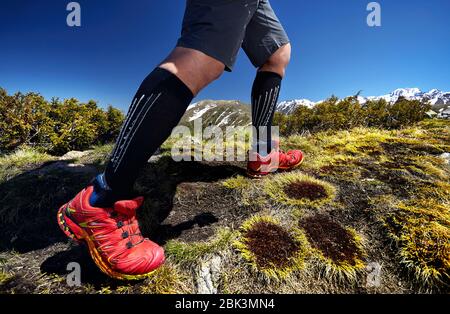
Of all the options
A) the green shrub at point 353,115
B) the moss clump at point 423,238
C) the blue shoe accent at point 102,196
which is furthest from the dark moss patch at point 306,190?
the green shrub at point 353,115

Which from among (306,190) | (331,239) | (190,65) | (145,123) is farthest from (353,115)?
(145,123)

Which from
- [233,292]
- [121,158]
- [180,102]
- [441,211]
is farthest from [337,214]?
[121,158]

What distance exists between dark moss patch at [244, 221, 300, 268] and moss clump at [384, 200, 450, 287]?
2.79 feet

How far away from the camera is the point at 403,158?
3.86 meters

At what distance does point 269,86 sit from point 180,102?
182 cm

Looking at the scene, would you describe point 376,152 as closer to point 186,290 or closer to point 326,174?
point 326,174

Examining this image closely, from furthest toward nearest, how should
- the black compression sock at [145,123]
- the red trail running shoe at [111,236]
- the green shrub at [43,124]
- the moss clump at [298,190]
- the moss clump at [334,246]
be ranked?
the green shrub at [43,124]
the moss clump at [298,190]
the moss clump at [334,246]
the red trail running shoe at [111,236]
the black compression sock at [145,123]

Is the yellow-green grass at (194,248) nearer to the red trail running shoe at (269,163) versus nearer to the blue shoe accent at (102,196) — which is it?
the blue shoe accent at (102,196)

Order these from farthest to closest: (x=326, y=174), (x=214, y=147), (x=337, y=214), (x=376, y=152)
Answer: (x=214, y=147) < (x=376, y=152) < (x=326, y=174) < (x=337, y=214)

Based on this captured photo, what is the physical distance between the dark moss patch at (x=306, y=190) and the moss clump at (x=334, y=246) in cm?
34

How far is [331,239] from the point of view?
2.13 m

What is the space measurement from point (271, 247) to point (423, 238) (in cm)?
123

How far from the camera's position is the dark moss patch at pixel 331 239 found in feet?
6.45

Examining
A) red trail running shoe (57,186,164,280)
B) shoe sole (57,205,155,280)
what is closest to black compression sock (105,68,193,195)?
red trail running shoe (57,186,164,280)
